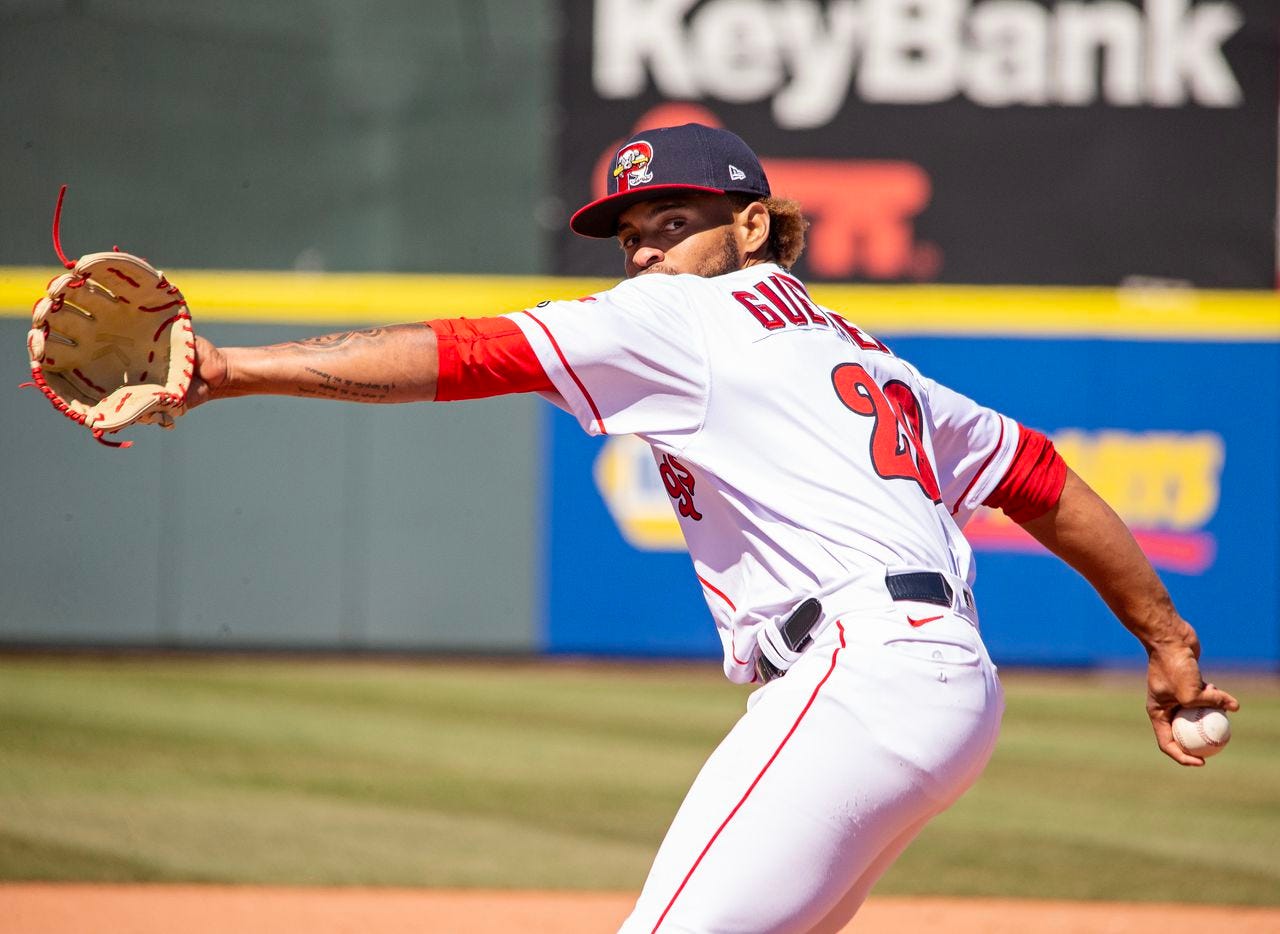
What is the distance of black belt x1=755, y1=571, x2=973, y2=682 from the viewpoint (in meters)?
1.99

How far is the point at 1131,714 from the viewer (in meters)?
7.83

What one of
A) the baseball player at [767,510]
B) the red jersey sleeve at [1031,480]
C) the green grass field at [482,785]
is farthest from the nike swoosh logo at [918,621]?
the green grass field at [482,785]

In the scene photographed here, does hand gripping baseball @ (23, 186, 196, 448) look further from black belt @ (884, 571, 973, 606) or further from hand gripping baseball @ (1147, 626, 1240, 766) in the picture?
hand gripping baseball @ (1147, 626, 1240, 766)

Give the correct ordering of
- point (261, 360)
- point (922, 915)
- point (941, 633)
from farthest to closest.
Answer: point (922, 915) → point (941, 633) → point (261, 360)

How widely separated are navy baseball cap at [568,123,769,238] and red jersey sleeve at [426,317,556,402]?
342 mm

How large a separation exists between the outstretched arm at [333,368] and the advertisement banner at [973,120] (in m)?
6.69

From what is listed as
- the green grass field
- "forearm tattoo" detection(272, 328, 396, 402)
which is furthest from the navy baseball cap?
the green grass field

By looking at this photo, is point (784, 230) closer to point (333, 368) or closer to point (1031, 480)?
point (1031, 480)

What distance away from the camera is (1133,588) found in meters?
2.41

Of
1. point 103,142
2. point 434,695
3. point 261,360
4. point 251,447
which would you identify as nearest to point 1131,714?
point 434,695

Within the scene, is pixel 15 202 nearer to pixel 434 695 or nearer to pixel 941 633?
pixel 434 695

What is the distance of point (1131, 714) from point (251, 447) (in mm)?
4743

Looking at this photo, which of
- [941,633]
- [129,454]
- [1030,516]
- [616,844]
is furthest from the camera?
[129,454]

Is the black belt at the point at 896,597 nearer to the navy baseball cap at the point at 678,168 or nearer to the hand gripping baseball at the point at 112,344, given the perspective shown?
the navy baseball cap at the point at 678,168
